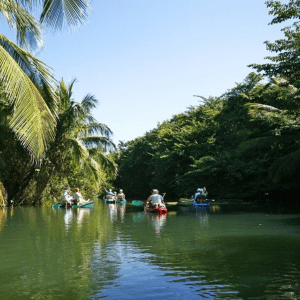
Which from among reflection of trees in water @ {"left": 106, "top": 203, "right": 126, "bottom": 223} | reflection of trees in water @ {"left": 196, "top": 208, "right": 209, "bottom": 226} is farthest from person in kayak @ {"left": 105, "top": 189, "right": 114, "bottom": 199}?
reflection of trees in water @ {"left": 196, "top": 208, "right": 209, "bottom": 226}

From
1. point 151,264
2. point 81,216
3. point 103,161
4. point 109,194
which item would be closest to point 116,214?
point 81,216

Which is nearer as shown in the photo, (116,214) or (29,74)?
(29,74)

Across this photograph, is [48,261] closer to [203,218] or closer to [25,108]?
[25,108]

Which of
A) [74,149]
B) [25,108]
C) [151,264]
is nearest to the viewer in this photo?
[151,264]

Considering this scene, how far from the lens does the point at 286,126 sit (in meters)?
25.2

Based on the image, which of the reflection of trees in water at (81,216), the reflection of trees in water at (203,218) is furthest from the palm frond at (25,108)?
the reflection of trees in water at (203,218)

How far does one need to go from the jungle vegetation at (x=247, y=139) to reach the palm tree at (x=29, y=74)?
11951 mm

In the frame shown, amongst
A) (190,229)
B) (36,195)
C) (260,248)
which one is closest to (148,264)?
(260,248)

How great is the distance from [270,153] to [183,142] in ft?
40.6

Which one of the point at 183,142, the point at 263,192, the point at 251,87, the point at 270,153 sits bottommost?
the point at 263,192

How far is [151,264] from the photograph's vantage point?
839 cm

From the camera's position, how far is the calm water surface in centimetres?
633

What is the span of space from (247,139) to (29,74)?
2194 centimetres

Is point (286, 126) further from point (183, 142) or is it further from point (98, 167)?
point (183, 142)
